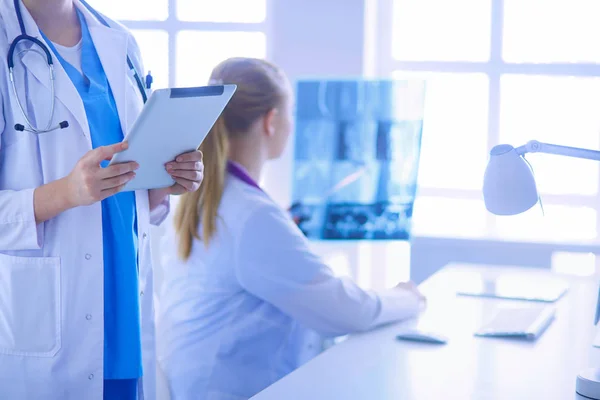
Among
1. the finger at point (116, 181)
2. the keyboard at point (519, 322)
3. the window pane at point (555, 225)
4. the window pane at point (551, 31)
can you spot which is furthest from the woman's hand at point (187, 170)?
the window pane at point (551, 31)

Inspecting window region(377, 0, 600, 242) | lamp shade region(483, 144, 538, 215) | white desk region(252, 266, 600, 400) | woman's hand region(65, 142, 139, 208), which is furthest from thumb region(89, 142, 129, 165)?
window region(377, 0, 600, 242)

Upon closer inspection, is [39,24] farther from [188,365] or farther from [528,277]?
[528,277]

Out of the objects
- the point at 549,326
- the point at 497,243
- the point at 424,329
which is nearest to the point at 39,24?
the point at 424,329

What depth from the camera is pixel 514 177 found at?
147 centimetres

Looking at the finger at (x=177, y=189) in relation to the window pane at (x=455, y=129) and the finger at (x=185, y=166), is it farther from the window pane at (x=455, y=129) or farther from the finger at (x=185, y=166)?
the window pane at (x=455, y=129)

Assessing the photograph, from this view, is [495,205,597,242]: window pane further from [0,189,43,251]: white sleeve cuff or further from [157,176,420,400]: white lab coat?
[0,189,43,251]: white sleeve cuff

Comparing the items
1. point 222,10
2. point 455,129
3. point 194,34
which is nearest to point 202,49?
point 194,34

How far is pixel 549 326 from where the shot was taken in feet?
6.19

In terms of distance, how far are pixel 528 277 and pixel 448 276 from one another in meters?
0.27

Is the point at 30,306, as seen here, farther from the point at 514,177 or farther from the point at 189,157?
the point at 514,177

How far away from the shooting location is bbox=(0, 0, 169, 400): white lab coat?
4.67 feet

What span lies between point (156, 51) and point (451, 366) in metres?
2.65

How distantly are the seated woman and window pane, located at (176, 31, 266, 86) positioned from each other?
1841 mm

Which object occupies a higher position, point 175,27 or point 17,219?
point 175,27
